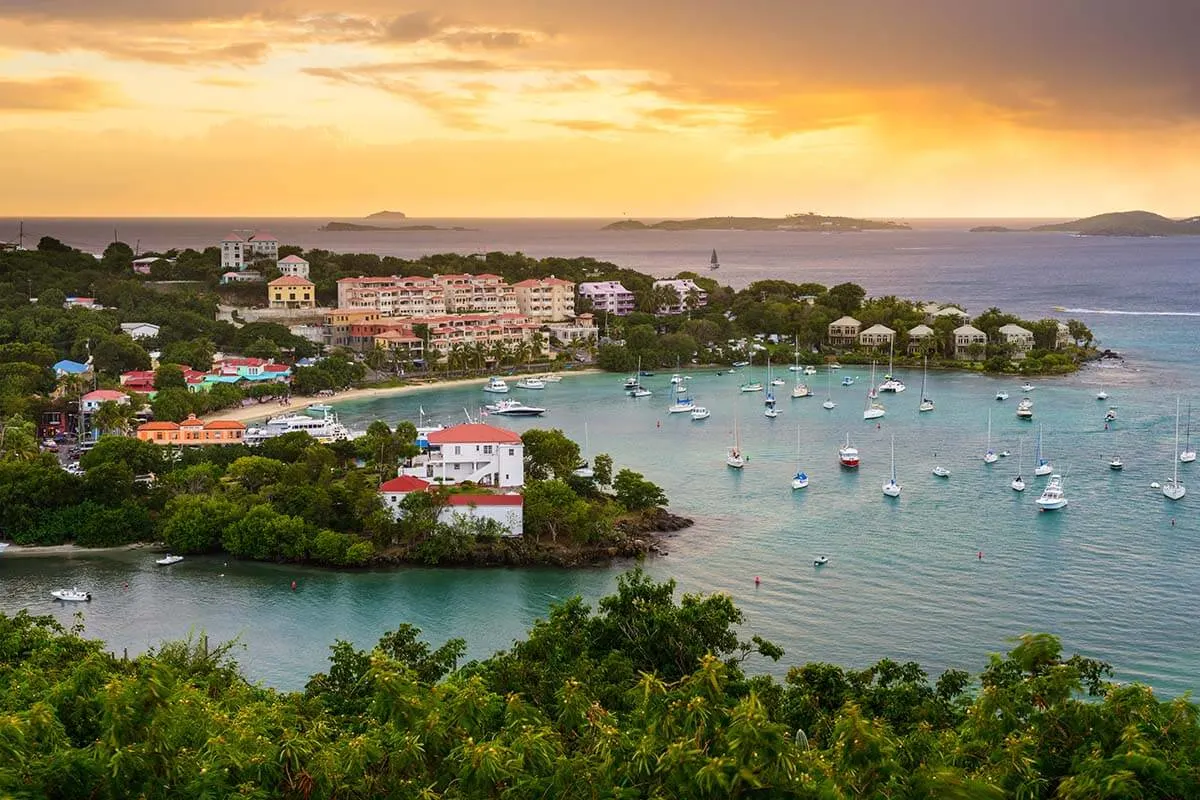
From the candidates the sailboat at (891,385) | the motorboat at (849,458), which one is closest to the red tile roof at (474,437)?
the motorboat at (849,458)

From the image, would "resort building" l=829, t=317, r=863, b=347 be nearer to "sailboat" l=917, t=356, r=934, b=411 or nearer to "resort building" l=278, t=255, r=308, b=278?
"sailboat" l=917, t=356, r=934, b=411

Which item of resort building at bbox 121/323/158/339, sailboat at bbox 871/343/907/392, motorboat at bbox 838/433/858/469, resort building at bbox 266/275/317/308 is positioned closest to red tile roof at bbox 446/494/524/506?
motorboat at bbox 838/433/858/469

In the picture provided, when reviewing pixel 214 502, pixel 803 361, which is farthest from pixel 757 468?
pixel 803 361

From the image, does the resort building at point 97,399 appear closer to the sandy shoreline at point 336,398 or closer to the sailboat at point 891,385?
the sandy shoreline at point 336,398

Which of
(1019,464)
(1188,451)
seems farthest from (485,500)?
(1188,451)

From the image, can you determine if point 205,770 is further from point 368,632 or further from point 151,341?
point 151,341

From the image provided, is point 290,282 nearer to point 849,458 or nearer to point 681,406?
point 681,406

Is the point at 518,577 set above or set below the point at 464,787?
below
